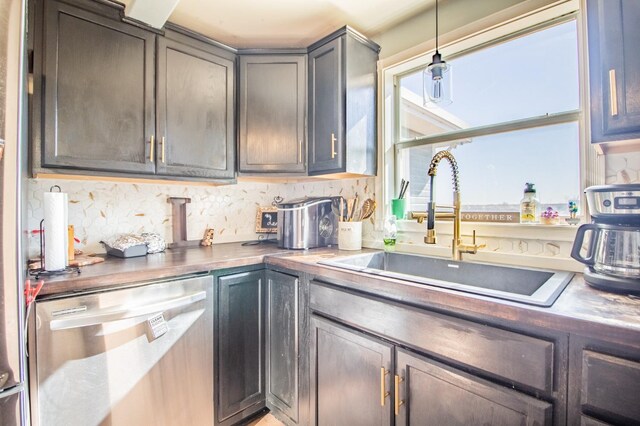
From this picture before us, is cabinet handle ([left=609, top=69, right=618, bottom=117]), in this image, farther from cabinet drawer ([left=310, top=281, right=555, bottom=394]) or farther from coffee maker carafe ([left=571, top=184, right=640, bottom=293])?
cabinet drawer ([left=310, top=281, right=555, bottom=394])

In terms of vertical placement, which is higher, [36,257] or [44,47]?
[44,47]

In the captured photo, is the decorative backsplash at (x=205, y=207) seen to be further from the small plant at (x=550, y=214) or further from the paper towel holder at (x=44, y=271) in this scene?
the paper towel holder at (x=44, y=271)

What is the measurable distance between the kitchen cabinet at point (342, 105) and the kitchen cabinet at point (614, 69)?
1.11 meters

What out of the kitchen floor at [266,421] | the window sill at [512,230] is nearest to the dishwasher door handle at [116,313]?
the kitchen floor at [266,421]

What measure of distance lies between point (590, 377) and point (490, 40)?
1630 mm

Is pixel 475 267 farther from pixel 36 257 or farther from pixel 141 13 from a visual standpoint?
pixel 36 257

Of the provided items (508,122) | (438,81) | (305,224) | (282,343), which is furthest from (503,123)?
(282,343)

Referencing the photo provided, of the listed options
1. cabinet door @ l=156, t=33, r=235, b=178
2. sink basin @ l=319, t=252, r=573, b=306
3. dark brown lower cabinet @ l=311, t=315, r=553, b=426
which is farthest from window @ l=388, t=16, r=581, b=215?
cabinet door @ l=156, t=33, r=235, b=178

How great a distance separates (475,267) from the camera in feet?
4.91

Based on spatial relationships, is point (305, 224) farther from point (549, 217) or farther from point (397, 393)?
point (549, 217)

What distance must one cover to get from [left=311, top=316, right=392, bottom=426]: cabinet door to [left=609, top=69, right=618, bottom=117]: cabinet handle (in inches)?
42.2

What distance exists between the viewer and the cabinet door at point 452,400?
85 cm

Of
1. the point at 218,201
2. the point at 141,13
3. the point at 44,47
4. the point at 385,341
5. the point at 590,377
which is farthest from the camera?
the point at 218,201

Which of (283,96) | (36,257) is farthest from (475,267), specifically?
(36,257)
